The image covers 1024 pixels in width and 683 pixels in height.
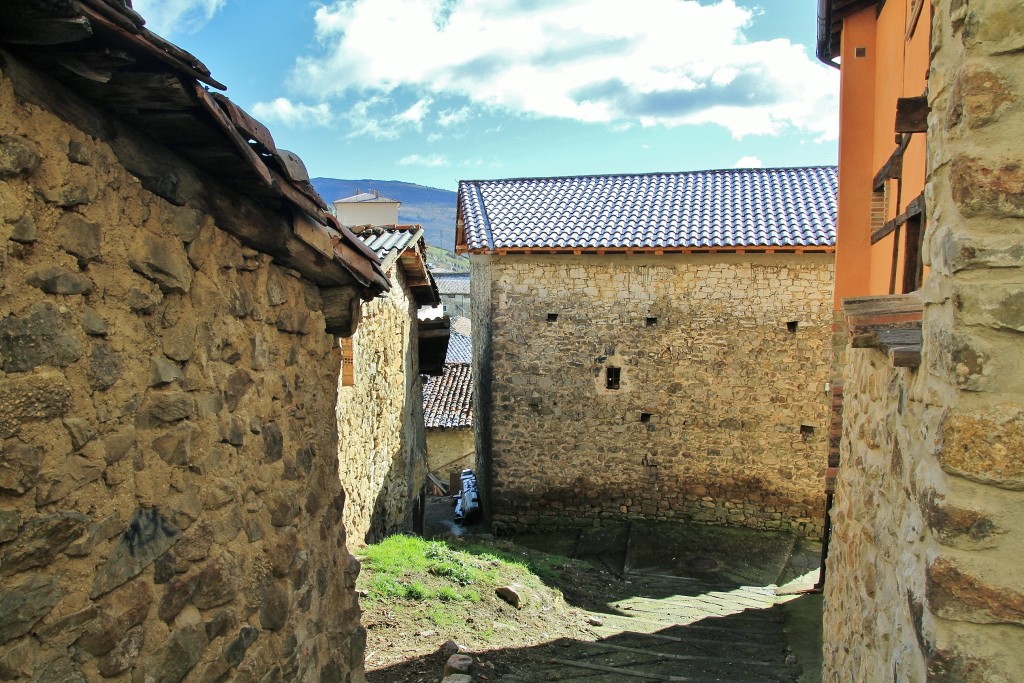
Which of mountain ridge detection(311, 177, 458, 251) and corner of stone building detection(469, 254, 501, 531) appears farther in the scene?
mountain ridge detection(311, 177, 458, 251)

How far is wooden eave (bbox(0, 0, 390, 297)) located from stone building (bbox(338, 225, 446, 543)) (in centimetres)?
366

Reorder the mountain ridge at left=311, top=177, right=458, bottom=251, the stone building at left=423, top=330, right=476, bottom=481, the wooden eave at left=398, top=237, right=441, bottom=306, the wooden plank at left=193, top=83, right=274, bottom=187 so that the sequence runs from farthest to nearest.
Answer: the mountain ridge at left=311, top=177, right=458, bottom=251
the stone building at left=423, top=330, right=476, bottom=481
the wooden eave at left=398, top=237, right=441, bottom=306
the wooden plank at left=193, top=83, right=274, bottom=187

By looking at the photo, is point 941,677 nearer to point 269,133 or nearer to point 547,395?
point 269,133

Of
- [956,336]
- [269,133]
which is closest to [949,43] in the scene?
[956,336]

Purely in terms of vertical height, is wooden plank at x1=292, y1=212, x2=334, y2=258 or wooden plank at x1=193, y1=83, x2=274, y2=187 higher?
wooden plank at x1=193, y1=83, x2=274, y2=187

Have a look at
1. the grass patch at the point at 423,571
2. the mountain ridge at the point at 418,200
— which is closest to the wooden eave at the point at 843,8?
the grass patch at the point at 423,571

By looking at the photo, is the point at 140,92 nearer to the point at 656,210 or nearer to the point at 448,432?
the point at 656,210

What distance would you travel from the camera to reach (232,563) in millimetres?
2652

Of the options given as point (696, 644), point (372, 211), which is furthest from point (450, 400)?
point (696, 644)

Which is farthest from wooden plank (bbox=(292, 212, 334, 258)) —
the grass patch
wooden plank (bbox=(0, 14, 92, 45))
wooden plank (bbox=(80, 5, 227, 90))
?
the grass patch

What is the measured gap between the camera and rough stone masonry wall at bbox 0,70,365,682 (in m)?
1.73

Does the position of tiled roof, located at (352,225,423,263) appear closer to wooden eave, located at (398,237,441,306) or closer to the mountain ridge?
wooden eave, located at (398,237,441,306)

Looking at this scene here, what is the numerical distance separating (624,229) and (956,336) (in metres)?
10.7

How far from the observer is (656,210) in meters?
13.0
